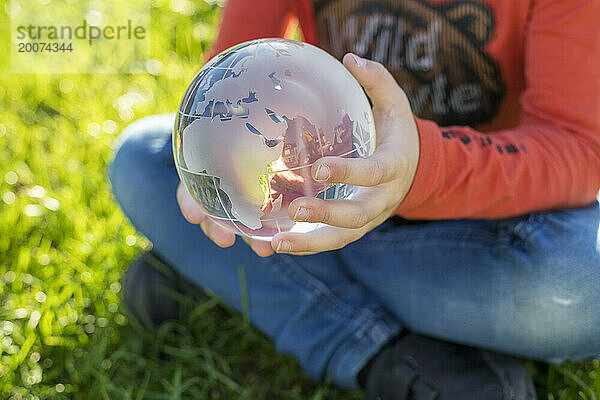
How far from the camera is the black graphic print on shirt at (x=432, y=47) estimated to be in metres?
1.48

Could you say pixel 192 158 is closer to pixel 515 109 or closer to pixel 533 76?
pixel 533 76

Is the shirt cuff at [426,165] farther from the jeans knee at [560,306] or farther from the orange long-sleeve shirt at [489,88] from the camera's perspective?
the jeans knee at [560,306]

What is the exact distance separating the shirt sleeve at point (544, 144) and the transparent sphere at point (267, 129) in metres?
0.35

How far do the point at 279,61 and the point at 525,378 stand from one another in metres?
0.81

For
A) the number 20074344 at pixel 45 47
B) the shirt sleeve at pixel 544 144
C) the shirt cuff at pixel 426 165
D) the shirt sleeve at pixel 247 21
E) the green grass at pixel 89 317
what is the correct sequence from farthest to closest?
the number 20074344 at pixel 45 47
the shirt sleeve at pixel 247 21
the green grass at pixel 89 317
the shirt sleeve at pixel 544 144
the shirt cuff at pixel 426 165

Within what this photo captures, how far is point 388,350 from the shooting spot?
1402mm

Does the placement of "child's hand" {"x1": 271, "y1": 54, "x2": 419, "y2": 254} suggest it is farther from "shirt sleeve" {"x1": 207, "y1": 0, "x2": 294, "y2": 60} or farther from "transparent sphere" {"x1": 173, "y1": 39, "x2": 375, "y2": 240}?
"shirt sleeve" {"x1": 207, "y1": 0, "x2": 294, "y2": 60}

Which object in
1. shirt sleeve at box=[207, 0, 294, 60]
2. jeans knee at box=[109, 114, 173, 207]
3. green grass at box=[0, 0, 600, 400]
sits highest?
shirt sleeve at box=[207, 0, 294, 60]

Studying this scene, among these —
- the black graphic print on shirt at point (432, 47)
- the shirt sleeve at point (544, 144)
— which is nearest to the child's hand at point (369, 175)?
the shirt sleeve at point (544, 144)

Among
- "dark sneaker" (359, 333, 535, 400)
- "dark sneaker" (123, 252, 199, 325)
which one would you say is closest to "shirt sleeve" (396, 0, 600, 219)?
"dark sneaker" (359, 333, 535, 400)

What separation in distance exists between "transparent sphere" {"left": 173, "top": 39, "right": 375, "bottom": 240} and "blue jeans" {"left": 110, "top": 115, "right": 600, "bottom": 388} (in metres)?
0.51

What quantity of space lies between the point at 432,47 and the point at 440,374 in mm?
712

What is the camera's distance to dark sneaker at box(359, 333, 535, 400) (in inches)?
51.0

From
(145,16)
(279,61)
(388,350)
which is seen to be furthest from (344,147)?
(145,16)
